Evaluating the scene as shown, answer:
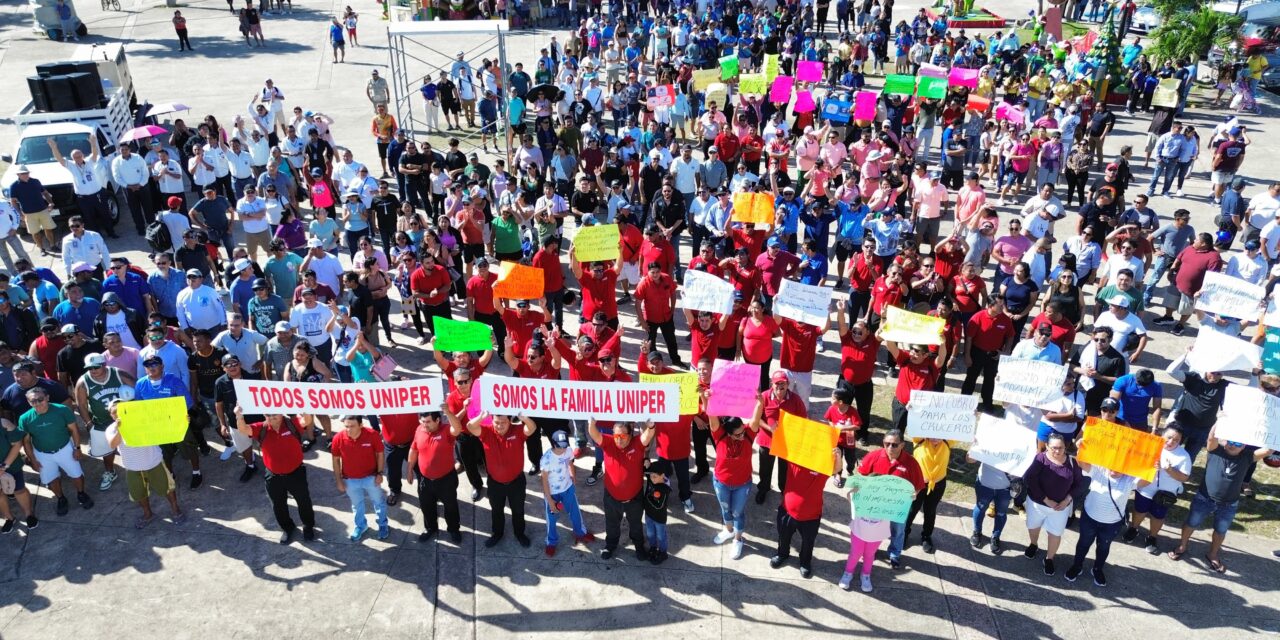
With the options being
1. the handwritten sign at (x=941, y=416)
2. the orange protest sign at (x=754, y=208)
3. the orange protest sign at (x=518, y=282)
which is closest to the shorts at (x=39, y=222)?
the orange protest sign at (x=518, y=282)

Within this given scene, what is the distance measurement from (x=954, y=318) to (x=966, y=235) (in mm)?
3377

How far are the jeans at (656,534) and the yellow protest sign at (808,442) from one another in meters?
1.44

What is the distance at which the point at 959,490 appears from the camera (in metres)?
9.87

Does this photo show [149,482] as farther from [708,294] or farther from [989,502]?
[989,502]

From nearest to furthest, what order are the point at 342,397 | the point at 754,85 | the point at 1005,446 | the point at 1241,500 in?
the point at 1005,446 < the point at 342,397 < the point at 1241,500 < the point at 754,85

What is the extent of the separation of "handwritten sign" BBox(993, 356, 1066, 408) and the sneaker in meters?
1.60

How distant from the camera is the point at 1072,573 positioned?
337 inches

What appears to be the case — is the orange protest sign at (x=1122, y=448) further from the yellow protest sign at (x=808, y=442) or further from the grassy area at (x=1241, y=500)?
the yellow protest sign at (x=808, y=442)

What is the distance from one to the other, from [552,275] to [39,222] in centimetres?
1023

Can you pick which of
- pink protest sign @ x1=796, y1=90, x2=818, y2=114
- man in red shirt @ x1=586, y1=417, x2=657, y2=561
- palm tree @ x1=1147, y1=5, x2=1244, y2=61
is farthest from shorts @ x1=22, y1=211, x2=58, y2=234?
palm tree @ x1=1147, y1=5, x2=1244, y2=61

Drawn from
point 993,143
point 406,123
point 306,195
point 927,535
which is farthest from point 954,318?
point 406,123

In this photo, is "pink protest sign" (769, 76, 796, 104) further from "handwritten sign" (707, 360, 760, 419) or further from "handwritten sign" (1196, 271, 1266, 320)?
"handwritten sign" (707, 360, 760, 419)

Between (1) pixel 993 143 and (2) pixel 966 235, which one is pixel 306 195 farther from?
(1) pixel 993 143

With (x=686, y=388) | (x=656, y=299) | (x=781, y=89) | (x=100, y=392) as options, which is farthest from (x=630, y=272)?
(x=781, y=89)
